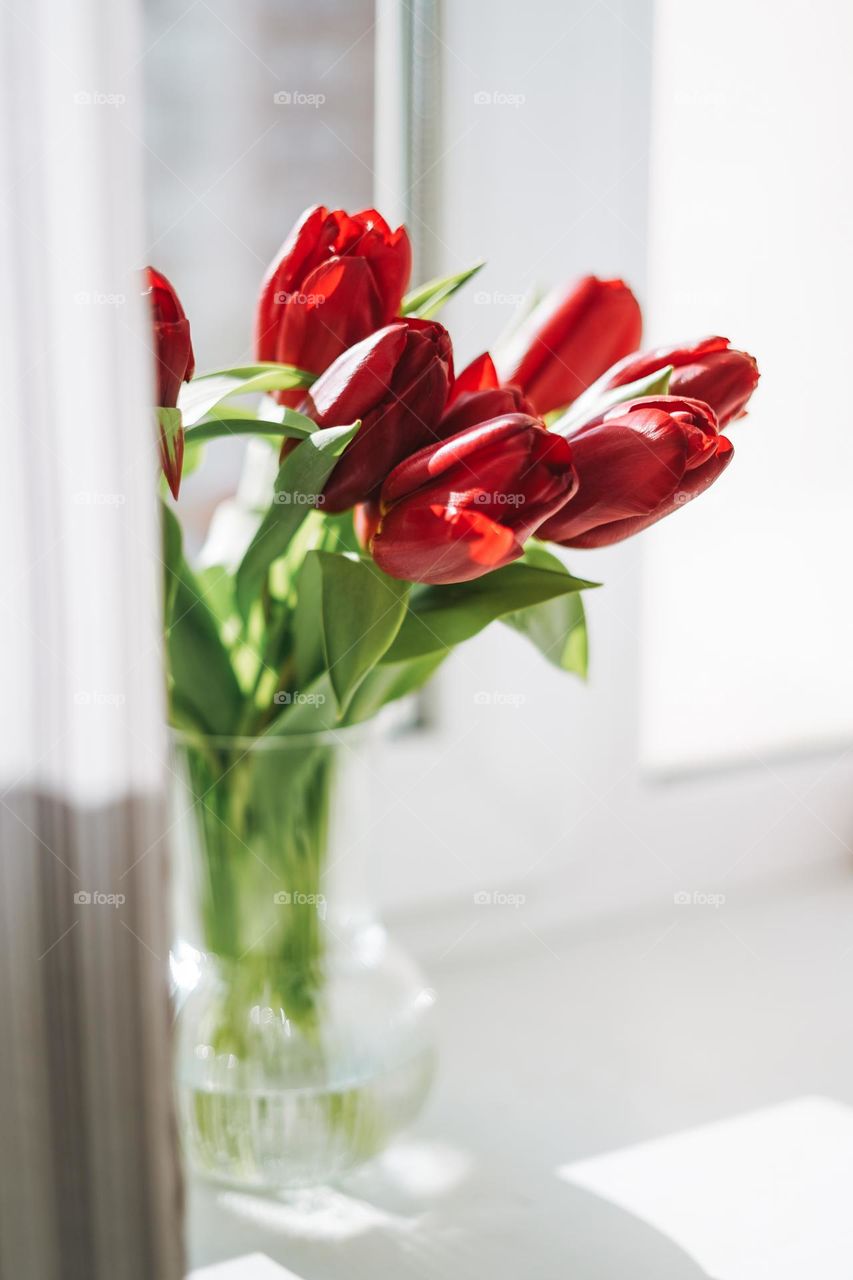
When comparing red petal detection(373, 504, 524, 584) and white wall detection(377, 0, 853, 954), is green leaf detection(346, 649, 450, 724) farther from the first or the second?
white wall detection(377, 0, 853, 954)

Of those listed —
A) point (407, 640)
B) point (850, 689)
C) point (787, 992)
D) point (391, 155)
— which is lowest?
point (787, 992)

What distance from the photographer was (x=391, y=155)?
0.79 m

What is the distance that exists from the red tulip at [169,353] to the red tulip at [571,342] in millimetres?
175

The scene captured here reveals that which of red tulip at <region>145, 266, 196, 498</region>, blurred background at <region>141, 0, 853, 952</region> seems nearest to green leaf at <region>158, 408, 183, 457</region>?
red tulip at <region>145, 266, 196, 498</region>

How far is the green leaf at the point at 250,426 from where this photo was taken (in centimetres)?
48

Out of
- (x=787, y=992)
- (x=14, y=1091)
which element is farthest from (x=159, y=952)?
(x=787, y=992)

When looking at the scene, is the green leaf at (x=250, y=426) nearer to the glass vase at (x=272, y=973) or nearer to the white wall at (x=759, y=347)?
the glass vase at (x=272, y=973)

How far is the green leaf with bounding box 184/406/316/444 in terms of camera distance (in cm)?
48

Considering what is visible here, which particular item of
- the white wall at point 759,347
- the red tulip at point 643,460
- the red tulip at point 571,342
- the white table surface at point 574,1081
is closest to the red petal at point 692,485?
the red tulip at point 643,460

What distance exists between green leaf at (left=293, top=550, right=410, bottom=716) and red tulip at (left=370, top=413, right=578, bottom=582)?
3 cm

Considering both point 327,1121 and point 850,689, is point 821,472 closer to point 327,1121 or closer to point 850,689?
point 850,689

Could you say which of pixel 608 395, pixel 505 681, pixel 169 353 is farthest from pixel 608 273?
pixel 169 353

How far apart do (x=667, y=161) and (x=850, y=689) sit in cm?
44

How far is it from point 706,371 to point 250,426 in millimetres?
181
